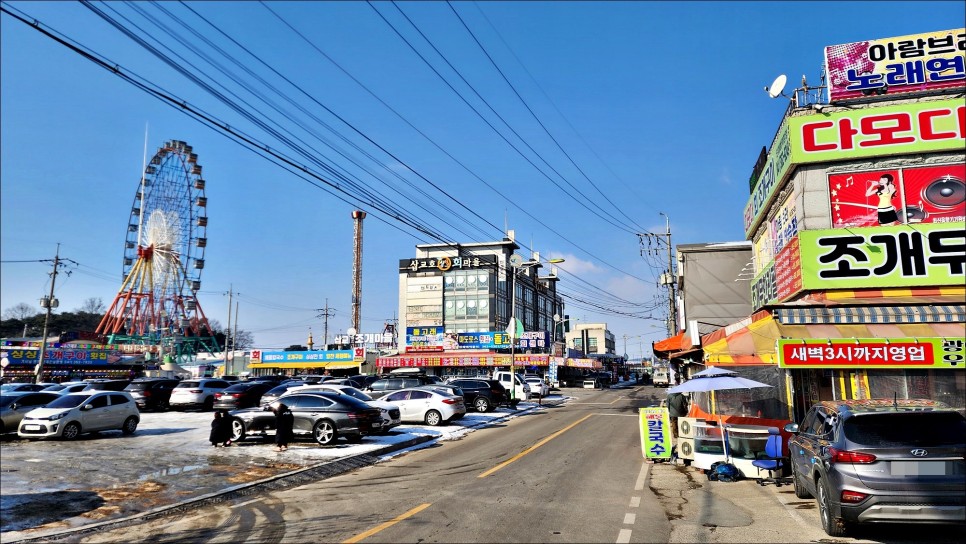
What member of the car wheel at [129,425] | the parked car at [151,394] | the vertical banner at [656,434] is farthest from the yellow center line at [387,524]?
the parked car at [151,394]

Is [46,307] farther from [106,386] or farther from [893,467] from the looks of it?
[893,467]

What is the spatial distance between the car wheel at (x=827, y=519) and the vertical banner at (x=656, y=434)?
20.6 ft

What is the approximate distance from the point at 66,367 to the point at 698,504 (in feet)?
208

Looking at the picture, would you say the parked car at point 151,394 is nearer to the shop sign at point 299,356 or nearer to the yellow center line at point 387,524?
the yellow center line at point 387,524

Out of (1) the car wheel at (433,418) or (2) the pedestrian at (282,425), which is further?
(1) the car wheel at (433,418)

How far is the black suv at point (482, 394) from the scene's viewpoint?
3130 centimetres

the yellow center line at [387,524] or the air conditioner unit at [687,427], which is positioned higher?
the air conditioner unit at [687,427]

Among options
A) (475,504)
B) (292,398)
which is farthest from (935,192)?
(292,398)

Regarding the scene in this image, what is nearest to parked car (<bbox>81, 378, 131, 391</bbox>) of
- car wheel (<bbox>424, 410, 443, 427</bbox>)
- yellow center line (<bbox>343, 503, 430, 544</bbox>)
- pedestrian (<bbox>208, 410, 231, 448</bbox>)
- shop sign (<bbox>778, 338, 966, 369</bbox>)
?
pedestrian (<bbox>208, 410, 231, 448</bbox>)

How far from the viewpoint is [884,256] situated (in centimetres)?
1644

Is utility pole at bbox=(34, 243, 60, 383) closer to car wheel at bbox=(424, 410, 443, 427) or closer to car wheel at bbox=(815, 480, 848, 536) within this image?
car wheel at bbox=(424, 410, 443, 427)

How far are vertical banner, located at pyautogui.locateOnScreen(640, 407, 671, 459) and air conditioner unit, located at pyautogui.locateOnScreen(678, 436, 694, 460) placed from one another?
1.22 ft

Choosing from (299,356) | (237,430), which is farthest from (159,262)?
(237,430)

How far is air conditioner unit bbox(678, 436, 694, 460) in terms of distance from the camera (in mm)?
14062
